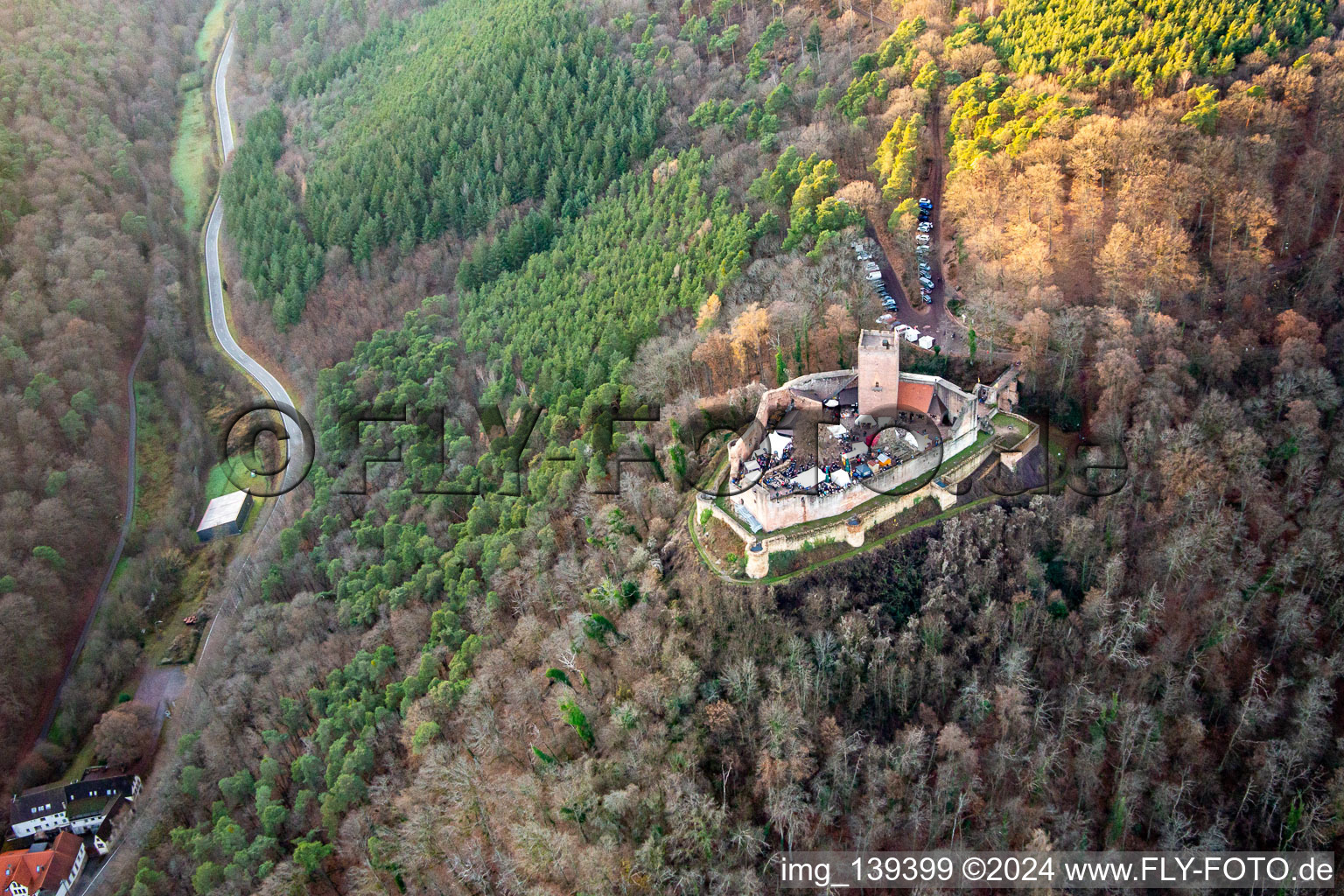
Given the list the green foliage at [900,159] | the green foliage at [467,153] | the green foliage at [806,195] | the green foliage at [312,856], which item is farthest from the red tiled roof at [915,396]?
the green foliage at [467,153]

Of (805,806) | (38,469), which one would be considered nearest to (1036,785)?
(805,806)

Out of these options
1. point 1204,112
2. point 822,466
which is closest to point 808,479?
point 822,466

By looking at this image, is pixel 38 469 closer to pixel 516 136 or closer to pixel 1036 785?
pixel 516 136

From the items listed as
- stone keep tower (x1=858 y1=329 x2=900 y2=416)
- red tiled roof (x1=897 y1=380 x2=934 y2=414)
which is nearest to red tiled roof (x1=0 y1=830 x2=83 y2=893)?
stone keep tower (x1=858 y1=329 x2=900 y2=416)

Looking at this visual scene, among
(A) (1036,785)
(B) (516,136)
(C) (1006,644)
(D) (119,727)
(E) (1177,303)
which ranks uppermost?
(B) (516,136)

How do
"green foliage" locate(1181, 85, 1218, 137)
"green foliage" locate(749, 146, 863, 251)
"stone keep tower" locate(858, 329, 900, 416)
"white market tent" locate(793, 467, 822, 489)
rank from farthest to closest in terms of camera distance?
"green foliage" locate(749, 146, 863, 251)
"green foliage" locate(1181, 85, 1218, 137)
"stone keep tower" locate(858, 329, 900, 416)
"white market tent" locate(793, 467, 822, 489)

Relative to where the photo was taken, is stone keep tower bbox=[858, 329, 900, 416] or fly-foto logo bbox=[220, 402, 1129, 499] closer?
fly-foto logo bbox=[220, 402, 1129, 499]

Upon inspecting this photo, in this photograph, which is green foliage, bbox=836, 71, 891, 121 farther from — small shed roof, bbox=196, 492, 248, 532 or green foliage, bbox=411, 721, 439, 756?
small shed roof, bbox=196, 492, 248, 532
